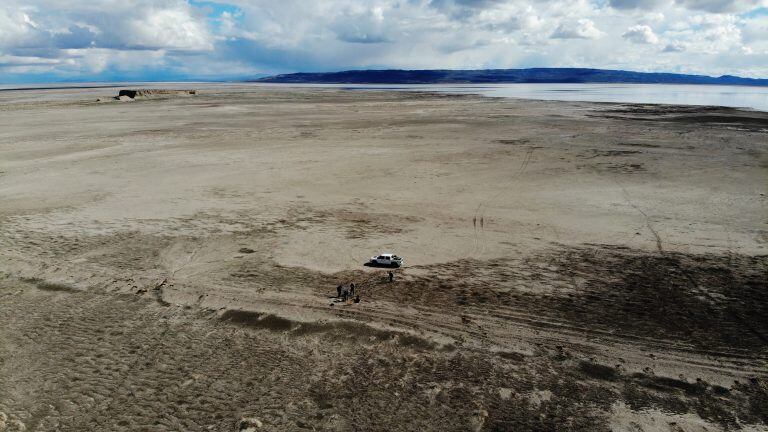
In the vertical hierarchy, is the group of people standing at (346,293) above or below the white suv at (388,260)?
below

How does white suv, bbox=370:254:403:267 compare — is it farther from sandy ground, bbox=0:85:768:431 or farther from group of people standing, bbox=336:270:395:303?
group of people standing, bbox=336:270:395:303

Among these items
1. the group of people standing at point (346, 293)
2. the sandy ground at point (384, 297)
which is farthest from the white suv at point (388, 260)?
the group of people standing at point (346, 293)

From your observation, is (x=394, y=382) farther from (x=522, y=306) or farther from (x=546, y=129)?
(x=546, y=129)

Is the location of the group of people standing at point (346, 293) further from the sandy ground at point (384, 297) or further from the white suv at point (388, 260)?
the white suv at point (388, 260)

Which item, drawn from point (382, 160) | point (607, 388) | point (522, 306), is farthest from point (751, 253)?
point (382, 160)

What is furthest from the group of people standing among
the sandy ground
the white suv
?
the white suv

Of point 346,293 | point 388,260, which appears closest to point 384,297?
point 346,293

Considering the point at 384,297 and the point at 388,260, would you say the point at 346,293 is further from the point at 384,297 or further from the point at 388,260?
the point at 388,260

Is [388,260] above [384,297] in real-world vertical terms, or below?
above

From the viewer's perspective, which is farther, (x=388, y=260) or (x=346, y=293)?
(x=388, y=260)
